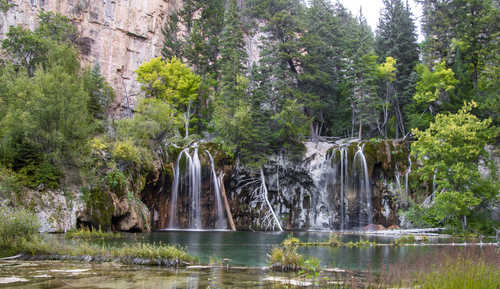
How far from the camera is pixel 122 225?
26016 mm

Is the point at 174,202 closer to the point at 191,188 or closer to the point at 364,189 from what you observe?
the point at 191,188

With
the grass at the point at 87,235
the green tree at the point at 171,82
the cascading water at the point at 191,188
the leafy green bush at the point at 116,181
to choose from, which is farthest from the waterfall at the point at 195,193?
the grass at the point at 87,235

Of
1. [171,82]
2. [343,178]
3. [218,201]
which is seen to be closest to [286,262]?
[218,201]

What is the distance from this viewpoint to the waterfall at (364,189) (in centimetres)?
3331

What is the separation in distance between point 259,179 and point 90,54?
2759 cm

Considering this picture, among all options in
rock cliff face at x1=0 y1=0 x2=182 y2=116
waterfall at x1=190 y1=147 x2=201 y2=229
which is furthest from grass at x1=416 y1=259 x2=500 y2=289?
rock cliff face at x1=0 y1=0 x2=182 y2=116

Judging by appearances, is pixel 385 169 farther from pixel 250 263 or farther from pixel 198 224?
pixel 250 263

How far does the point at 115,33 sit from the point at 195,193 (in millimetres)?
27152

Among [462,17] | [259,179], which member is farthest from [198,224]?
[462,17]

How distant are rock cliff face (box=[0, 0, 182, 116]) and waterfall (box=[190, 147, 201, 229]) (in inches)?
810

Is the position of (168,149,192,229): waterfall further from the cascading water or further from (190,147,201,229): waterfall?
(190,147,201,229): waterfall

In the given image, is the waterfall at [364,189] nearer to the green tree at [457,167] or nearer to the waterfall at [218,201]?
the green tree at [457,167]

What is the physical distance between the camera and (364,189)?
109 ft

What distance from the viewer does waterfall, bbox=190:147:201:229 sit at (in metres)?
33.3
